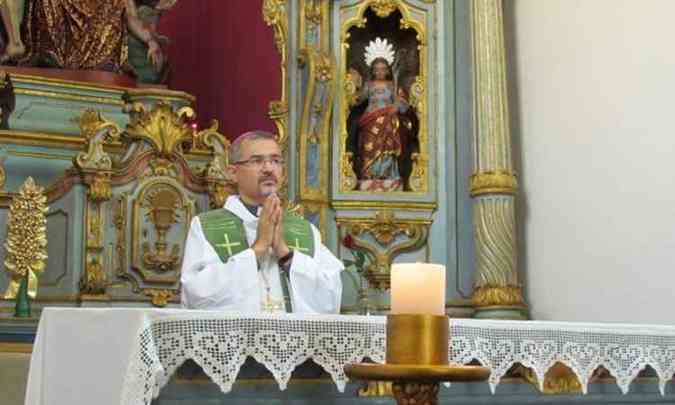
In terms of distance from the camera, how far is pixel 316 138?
6.50 metres

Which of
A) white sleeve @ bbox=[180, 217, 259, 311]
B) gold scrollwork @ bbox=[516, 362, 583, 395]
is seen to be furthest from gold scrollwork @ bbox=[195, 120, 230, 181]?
gold scrollwork @ bbox=[516, 362, 583, 395]

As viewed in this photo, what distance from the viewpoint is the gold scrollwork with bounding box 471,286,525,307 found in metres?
6.30

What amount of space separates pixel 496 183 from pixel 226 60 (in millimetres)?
2505

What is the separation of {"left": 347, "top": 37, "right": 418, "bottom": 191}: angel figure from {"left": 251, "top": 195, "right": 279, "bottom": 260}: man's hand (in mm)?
3056

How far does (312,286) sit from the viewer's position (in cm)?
360

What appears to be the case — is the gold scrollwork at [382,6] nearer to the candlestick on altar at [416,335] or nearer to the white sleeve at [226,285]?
the white sleeve at [226,285]

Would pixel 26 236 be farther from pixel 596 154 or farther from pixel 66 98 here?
pixel 596 154

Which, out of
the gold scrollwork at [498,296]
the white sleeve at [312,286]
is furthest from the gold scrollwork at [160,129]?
the white sleeve at [312,286]

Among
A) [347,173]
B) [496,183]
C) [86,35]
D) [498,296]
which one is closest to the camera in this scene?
[498,296]

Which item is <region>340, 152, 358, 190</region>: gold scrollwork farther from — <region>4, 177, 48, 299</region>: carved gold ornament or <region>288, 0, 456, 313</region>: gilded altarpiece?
<region>4, 177, 48, 299</region>: carved gold ornament

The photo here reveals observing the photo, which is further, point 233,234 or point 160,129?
point 160,129

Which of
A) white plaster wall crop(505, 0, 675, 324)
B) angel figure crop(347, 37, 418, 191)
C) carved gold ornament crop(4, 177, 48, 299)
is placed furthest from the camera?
angel figure crop(347, 37, 418, 191)

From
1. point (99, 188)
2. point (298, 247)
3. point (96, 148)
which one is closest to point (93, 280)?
point (99, 188)

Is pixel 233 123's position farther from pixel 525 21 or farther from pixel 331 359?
pixel 331 359
